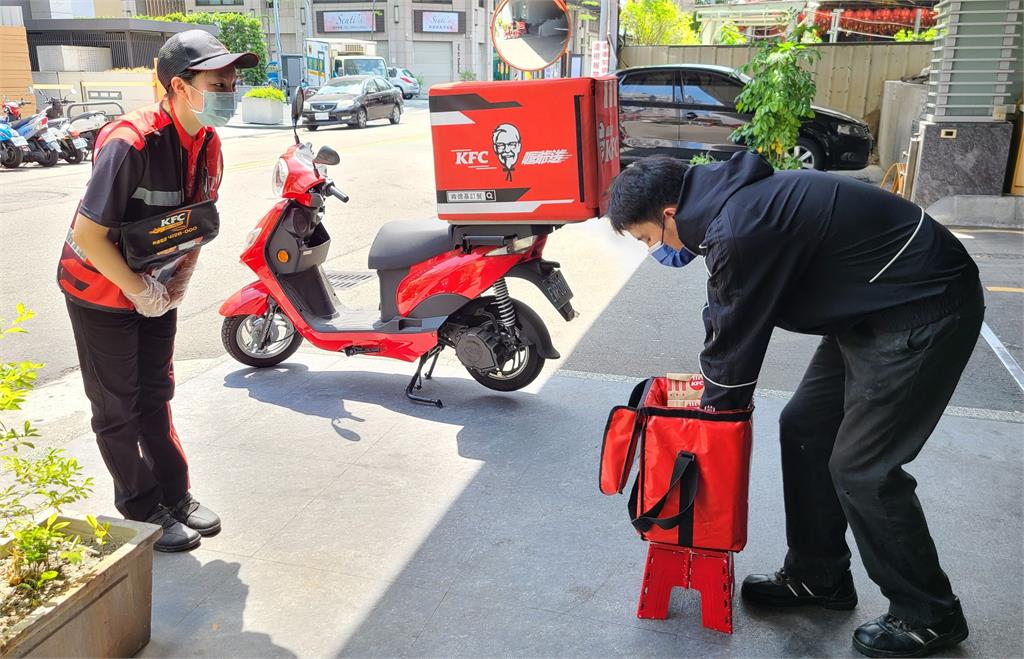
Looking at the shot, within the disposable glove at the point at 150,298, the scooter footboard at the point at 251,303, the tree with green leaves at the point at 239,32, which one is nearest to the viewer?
the disposable glove at the point at 150,298

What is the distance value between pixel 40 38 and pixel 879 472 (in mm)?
39761

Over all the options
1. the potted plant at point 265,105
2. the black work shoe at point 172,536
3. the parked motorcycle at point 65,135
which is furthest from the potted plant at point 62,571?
the potted plant at point 265,105

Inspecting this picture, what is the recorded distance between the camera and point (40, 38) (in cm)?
3450

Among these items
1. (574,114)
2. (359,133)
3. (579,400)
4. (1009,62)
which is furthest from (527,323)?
(359,133)

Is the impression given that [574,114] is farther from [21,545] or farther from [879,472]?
[21,545]

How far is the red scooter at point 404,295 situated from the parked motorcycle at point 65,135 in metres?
13.0

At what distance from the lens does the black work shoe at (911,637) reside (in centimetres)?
260

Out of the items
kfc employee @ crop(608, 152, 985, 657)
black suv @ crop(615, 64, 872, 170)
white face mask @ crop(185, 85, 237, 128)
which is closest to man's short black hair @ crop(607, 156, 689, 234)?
kfc employee @ crop(608, 152, 985, 657)

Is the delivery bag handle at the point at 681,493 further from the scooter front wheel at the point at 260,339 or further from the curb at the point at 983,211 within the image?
the curb at the point at 983,211

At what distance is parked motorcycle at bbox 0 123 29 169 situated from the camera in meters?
15.1

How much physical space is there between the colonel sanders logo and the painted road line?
292 centimetres

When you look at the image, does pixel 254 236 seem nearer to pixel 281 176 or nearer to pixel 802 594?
pixel 281 176

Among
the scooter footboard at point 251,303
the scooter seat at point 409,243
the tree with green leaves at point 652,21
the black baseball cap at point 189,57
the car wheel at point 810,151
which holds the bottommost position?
the scooter footboard at point 251,303

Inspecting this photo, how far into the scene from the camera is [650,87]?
12742mm
